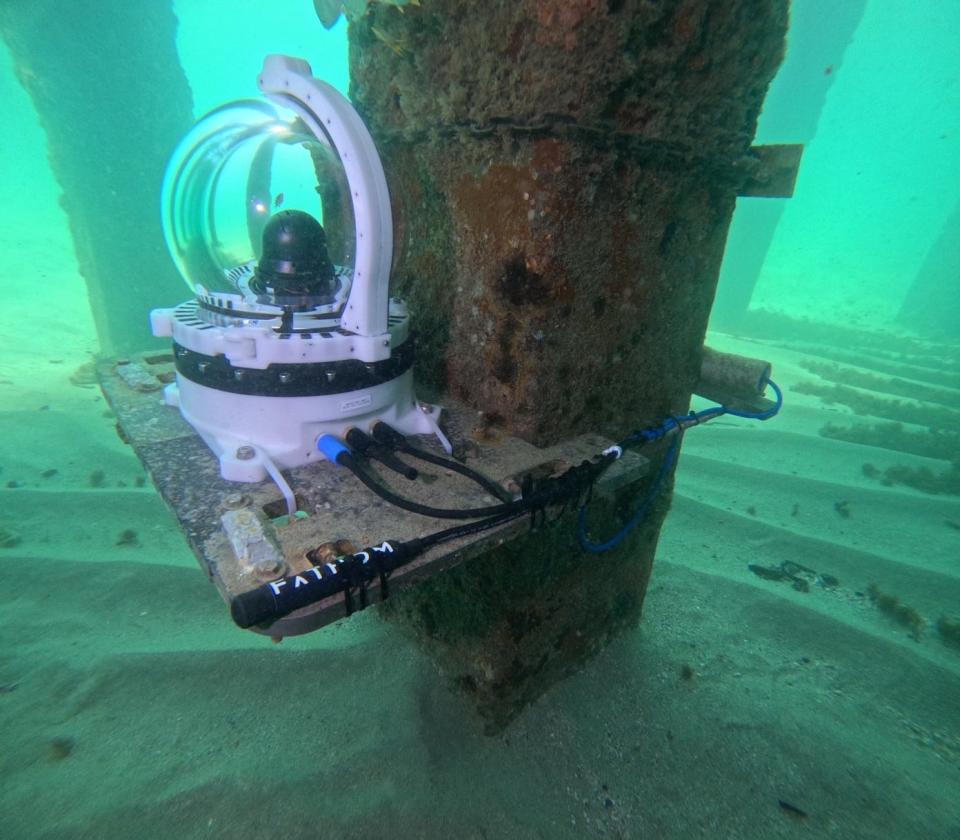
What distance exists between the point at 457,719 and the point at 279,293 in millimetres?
2228

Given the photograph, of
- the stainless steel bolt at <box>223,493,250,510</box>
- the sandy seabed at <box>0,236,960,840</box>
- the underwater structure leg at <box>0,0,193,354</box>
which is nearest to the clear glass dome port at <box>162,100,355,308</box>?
the stainless steel bolt at <box>223,493,250,510</box>

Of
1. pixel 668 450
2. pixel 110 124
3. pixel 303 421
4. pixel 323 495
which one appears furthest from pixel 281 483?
pixel 110 124

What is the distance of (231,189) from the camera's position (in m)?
2.16

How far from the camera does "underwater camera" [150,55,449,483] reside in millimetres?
1526

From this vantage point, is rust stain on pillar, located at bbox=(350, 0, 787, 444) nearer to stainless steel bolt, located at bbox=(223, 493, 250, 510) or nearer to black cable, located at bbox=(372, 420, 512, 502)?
black cable, located at bbox=(372, 420, 512, 502)

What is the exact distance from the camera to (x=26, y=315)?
56.2 feet

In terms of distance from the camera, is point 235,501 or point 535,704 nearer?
point 235,501

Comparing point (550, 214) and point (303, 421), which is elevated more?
point (550, 214)

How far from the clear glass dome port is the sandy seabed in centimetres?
215

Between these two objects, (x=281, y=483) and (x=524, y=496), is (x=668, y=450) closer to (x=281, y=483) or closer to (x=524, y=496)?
(x=524, y=496)

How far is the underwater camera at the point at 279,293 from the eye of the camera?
5.01 ft

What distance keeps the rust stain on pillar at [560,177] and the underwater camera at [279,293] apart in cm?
36

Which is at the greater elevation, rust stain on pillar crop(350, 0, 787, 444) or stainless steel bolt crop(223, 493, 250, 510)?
rust stain on pillar crop(350, 0, 787, 444)

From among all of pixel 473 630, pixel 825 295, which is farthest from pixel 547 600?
pixel 825 295
